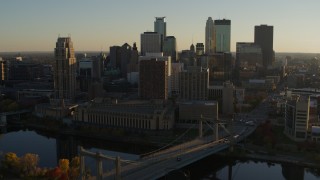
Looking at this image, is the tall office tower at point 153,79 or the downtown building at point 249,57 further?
the downtown building at point 249,57

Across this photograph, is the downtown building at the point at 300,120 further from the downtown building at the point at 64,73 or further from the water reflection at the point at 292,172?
the downtown building at the point at 64,73

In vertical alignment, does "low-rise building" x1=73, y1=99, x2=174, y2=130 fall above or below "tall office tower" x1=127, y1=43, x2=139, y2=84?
below

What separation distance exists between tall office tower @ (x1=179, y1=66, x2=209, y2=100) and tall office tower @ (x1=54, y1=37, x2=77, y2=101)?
8593 millimetres

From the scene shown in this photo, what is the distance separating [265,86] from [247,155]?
85.2 ft

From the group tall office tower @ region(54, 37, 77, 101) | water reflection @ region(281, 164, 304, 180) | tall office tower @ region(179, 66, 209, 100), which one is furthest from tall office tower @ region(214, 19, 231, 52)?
water reflection @ region(281, 164, 304, 180)

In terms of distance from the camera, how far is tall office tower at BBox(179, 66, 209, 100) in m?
33.8

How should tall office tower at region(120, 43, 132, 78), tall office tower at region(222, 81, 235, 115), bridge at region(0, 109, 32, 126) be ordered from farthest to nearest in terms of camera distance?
1. tall office tower at region(120, 43, 132, 78)
2. tall office tower at region(222, 81, 235, 115)
3. bridge at region(0, 109, 32, 126)

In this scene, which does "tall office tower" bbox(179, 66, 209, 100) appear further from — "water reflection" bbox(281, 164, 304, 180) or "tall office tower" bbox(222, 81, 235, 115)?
"water reflection" bbox(281, 164, 304, 180)

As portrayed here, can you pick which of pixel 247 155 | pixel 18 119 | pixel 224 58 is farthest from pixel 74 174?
pixel 224 58

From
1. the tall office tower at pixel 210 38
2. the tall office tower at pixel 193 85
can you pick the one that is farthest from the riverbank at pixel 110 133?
the tall office tower at pixel 210 38

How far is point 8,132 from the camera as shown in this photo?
2672 centimetres

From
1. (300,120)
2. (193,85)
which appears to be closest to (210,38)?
(193,85)

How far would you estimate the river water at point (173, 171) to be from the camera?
1762cm

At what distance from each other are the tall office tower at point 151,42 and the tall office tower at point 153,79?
1049 inches
